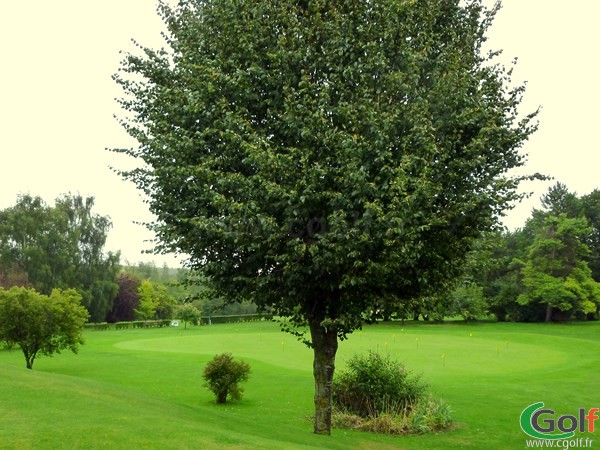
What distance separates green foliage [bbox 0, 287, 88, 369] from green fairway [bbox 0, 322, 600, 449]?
81.0 inches

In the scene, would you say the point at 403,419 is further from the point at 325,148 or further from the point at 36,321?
the point at 36,321

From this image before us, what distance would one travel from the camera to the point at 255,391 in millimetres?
29656

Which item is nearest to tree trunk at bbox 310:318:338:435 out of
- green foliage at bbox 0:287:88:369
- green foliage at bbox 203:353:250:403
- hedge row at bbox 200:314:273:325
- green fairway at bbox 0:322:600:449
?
green fairway at bbox 0:322:600:449

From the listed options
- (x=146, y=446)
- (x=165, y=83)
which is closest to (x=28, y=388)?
(x=146, y=446)

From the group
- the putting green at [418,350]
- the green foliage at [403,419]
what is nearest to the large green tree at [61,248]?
the putting green at [418,350]

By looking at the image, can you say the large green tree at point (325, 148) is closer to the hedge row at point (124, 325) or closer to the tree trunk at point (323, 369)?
the tree trunk at point (323, 369)

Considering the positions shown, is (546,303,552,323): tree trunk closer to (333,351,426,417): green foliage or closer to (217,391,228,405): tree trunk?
(333,351,426,417): green foliage

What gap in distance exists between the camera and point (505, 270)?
9331 cm

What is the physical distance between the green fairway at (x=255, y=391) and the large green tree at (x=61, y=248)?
85.8ft

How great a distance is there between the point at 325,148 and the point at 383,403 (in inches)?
551

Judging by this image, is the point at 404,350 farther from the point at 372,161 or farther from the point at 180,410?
the point at 372,161

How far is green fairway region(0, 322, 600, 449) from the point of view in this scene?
40.7 feet

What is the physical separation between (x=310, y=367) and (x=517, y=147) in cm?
2498

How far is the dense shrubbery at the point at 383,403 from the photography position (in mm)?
22375
